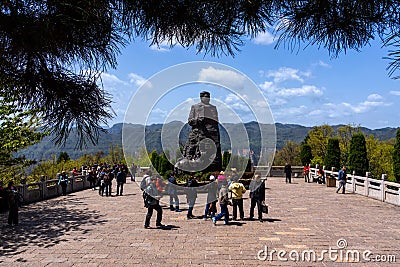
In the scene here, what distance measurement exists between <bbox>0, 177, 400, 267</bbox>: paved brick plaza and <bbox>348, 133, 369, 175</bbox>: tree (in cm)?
986

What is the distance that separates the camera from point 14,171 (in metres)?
17.5

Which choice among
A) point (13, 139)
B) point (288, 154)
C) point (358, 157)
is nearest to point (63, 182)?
point (13, 139)

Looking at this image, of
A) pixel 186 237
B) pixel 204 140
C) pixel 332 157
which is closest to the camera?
pixel 186 237

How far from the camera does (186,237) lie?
31.7ft

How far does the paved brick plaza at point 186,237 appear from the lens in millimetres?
7641

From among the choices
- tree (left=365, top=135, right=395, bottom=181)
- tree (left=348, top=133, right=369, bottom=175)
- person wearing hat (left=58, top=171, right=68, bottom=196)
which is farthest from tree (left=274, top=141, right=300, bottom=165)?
person wearing hat (left=58, top=171, right=68, bottom=196)

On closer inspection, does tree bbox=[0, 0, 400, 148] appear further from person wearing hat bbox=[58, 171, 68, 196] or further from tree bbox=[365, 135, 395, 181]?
tree bbox=[365, 135, 395, 181]

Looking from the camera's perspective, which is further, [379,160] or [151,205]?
[379,160]

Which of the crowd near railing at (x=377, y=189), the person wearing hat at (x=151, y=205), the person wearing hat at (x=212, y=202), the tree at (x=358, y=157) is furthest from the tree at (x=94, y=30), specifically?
the tree at (x=358, y=157)

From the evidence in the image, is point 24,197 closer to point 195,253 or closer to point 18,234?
point 18,234

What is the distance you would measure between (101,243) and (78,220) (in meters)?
3.94

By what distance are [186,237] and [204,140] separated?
53.3 ft

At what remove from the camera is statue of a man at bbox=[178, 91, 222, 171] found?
25.3 meters

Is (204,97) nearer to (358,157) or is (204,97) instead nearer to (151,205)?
(358,157)
